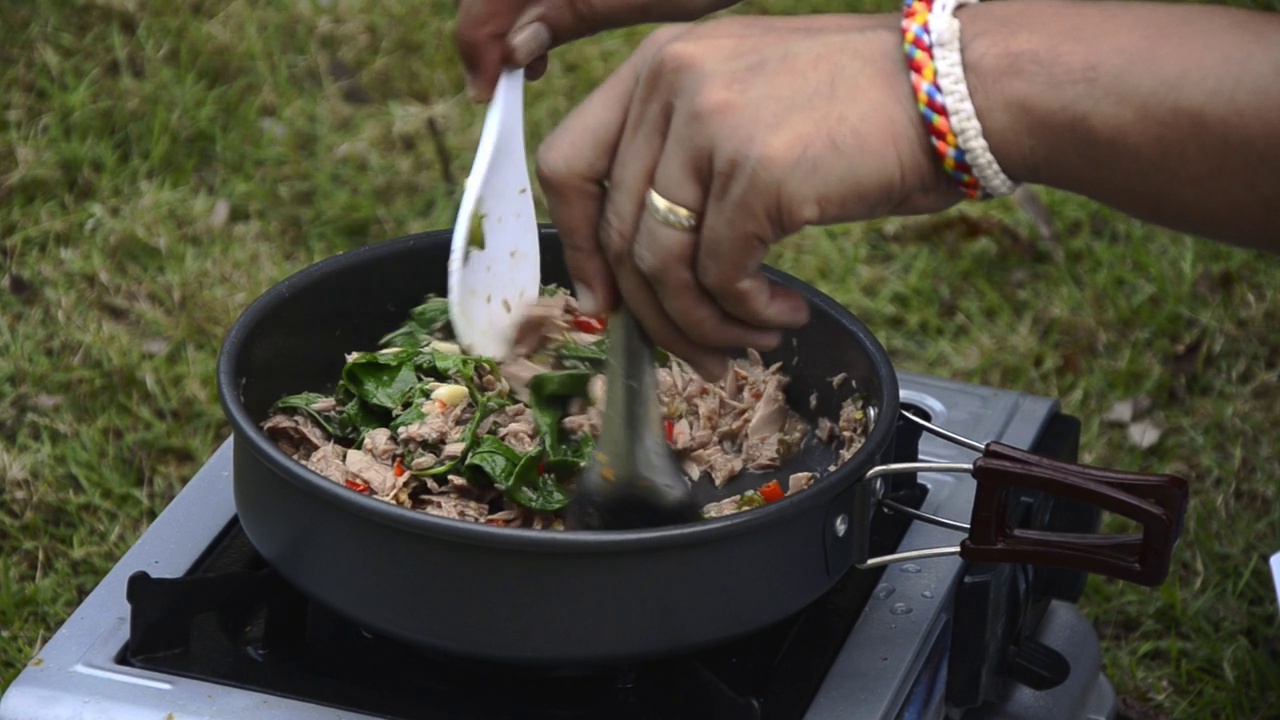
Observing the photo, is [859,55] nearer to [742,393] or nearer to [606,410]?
[606,410]

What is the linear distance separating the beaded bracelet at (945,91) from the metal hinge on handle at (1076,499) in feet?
0.99

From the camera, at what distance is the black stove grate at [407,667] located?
1.45 m

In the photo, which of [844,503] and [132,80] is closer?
[844,503]

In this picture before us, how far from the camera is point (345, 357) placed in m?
1.85

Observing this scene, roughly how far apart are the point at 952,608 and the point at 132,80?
2477mm

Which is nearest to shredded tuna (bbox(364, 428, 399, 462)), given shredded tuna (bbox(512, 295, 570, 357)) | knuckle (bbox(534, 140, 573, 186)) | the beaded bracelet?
shredded tuna (bbox(512, 295, 570, 357))

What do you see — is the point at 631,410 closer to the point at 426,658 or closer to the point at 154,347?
the point at 426,658

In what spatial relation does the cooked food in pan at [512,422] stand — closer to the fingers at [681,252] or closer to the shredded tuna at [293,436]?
the shredded tuna at [293,436]

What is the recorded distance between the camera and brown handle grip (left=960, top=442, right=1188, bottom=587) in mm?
1327

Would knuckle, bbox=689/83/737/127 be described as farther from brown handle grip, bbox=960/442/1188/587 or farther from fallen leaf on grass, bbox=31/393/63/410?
fallen leaf on grass, bbox=31/393/63/410

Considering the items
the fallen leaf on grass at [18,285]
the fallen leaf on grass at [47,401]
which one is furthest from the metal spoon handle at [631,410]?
the fallen leaf on grass at [18,285]

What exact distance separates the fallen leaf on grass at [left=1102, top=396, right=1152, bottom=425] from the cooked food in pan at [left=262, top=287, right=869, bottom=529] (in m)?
1.17

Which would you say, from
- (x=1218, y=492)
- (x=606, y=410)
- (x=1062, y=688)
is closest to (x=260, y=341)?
(x=606, y=410)

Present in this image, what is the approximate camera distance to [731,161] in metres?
1.13
